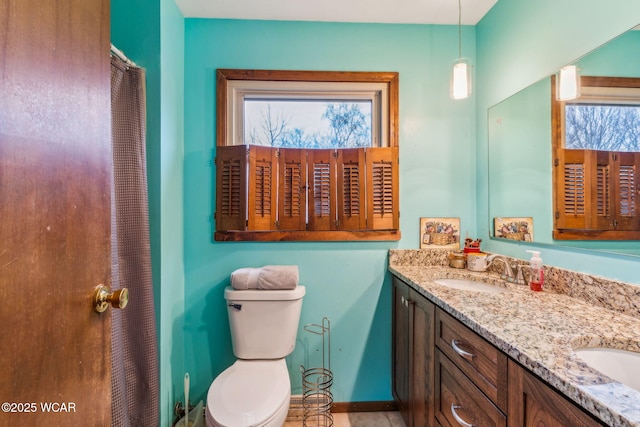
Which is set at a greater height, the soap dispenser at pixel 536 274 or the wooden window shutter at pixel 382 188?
the wooden window shutter at pixel 382 188

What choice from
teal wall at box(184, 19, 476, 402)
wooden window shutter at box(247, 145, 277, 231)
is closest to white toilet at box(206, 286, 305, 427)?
teal wall at box(184, 19, 476, 402)

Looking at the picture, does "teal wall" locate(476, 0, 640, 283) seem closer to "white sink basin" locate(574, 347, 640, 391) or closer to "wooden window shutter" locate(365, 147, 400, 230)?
"white sink basin" locate(574, 347, 640, 391)

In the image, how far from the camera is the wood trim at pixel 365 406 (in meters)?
1.71

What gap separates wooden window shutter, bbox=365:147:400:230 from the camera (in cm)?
171

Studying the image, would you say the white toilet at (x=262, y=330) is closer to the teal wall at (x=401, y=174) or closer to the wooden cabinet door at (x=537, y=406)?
the teal wall at (x=401, y=174)

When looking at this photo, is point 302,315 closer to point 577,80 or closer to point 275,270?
point 275,270

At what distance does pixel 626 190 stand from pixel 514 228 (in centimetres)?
55

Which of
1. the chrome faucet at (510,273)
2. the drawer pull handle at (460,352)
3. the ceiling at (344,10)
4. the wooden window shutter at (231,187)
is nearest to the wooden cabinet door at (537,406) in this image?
the drawer pull handle at (460,352)

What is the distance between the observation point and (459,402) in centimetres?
96

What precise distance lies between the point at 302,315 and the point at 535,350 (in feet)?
4.13

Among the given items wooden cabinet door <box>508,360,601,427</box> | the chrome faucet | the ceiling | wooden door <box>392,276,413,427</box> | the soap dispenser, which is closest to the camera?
wooden cabinet door <box>508,360,601,427</box>

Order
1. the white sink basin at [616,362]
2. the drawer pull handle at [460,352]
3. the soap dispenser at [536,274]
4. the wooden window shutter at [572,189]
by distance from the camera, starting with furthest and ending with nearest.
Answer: the soap dispenser at [536,274], the wooden window shutter at [572,189], the drawer pull handle at [460,352], the white sink basin at [616,362]

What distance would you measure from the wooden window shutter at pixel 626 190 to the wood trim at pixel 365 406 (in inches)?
58.7

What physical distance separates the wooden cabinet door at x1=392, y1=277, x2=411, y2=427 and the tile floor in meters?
0.13
